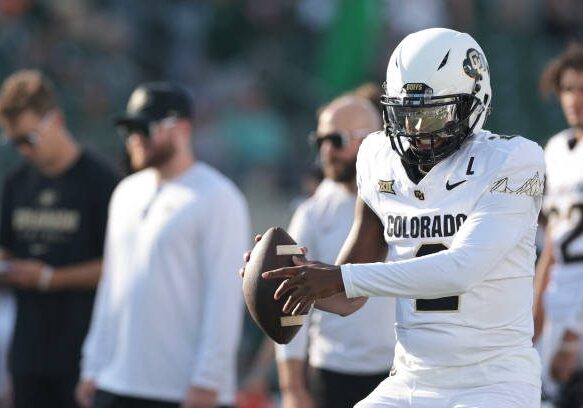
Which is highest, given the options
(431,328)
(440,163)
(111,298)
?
(440,163)

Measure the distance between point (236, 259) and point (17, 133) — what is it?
1.72 metres

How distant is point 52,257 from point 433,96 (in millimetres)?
3228

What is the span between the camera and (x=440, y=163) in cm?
432

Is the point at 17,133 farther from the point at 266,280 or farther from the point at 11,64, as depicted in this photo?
the point at 11,64

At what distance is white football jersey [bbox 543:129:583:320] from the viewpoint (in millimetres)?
6656

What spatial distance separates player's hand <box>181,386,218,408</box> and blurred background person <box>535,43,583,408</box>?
1772 mm

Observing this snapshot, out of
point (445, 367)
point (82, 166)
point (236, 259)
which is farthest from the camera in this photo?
point (82, 166)

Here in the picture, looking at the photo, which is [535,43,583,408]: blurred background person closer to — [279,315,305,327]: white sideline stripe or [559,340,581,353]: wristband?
[559,340,581,353]: wristband

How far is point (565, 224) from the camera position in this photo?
6688 mm

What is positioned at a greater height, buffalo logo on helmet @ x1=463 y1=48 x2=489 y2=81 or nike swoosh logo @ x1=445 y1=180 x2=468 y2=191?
buffalo logo on helmet @ x1=463 y1=48 x2=489 y2=81

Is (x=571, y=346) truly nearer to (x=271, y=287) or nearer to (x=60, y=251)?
(x=60, y=251)

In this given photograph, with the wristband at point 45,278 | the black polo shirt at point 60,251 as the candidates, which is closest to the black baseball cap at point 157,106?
the black polo shirt at point 60,251

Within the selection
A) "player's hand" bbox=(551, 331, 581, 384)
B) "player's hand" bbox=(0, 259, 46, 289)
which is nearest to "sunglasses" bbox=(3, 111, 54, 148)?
Answer: "player's hand" bbox=(0, 259, 46, 289)

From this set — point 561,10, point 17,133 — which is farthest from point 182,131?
point 561,10
